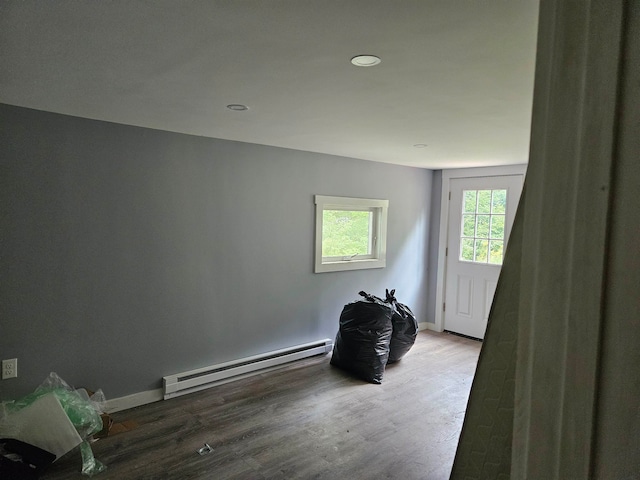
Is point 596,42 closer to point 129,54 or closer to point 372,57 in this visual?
point 372,57

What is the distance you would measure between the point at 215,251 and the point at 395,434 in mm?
2023

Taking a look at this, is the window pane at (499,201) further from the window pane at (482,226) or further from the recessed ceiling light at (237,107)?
the recessed ceiling light at (237,107)

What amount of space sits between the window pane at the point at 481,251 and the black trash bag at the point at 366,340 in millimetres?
1718

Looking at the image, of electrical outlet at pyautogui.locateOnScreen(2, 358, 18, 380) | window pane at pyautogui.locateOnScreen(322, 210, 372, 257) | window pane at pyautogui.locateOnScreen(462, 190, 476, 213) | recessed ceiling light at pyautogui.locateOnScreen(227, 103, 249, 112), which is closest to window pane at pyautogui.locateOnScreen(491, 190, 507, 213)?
window pane at pyautogui.locateOnScreen(462, 190, 476, 213)

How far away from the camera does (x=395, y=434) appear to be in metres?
2.74

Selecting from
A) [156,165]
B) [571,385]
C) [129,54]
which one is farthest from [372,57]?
[156,165]

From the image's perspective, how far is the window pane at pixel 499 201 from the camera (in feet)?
15.1

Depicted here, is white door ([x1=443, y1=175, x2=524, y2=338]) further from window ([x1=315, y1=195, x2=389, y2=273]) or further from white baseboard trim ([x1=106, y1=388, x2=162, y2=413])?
white baseboard trim ([x1=106, y1=388, x2=162, y2=413])

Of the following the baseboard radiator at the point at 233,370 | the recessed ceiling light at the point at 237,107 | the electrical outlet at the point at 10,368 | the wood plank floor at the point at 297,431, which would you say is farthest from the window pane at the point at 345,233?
the electrical outlet at the point at 10,368

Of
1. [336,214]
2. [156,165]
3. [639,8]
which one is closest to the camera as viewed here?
[639,8]

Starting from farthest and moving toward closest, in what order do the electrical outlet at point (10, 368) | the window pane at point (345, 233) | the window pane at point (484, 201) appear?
the window pane at point (484, 201)
the window pane at point (345, 233)
the electrical outlet at point (10, 368)

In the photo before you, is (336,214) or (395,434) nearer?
(395,434)

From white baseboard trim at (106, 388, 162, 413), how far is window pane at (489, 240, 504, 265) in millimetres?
3853

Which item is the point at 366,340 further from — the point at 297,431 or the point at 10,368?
the point at 10,368
